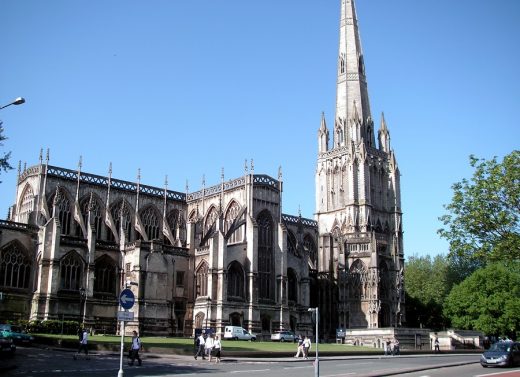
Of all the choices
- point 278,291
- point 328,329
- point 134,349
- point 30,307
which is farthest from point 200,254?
point 134,349

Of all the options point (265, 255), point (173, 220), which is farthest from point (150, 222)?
point (265, 255)

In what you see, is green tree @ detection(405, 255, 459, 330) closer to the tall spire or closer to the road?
the tall spire

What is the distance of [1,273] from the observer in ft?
175

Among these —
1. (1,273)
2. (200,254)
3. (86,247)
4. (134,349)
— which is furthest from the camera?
(200,254)

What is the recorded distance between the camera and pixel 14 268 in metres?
54.2

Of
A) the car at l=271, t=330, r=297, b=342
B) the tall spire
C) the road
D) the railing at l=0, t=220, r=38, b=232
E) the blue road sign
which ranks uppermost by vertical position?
the tall spire

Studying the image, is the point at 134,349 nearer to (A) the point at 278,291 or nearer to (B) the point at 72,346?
(B) the point at 72,346

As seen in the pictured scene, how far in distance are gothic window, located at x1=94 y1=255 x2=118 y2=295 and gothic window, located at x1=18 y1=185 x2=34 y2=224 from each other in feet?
28.3

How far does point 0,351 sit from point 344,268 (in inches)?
1914

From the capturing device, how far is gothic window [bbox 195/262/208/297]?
59.9m

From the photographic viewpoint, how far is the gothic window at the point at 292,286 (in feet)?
219

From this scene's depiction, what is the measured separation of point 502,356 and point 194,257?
35.7 m

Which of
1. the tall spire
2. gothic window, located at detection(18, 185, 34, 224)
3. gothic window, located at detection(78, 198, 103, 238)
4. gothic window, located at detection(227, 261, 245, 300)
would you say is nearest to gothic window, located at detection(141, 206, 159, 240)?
gothic window, located at detection(78, 198, 103, 238)

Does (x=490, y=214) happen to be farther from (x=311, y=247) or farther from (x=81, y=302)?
(x=311, y=247)
